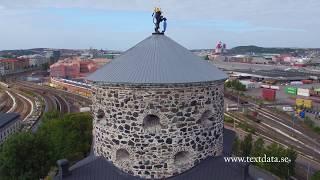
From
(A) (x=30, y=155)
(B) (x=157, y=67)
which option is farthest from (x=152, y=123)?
(A) (x=30, y=155)

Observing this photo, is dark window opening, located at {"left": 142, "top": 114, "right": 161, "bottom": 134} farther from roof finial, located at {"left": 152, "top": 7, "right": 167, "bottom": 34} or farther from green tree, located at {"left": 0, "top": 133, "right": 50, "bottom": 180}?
green tree, located at {"left": 0, "top": 133, "right": 50, "bottom": 180}

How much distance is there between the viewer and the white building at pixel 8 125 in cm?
4243

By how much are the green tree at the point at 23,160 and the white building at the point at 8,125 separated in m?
19.5

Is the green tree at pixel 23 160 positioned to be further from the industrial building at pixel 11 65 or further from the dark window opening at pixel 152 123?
the industrial building at pixel 11 65

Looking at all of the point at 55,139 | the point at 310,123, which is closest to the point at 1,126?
the point at 55,139

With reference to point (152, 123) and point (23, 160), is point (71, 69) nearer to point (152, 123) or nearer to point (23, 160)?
point (23, 160)

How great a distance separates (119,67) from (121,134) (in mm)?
2382

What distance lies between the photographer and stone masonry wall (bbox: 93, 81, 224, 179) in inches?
446

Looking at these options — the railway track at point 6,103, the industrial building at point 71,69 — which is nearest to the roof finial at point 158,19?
the railway track at point 6,103

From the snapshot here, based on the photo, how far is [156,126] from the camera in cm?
1155

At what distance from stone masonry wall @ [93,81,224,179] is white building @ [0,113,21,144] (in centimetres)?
3375

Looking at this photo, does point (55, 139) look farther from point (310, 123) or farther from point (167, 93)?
point (310, 123)

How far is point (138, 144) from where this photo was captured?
11.5 metres

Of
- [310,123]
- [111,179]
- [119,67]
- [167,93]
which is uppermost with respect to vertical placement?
[119,67]
